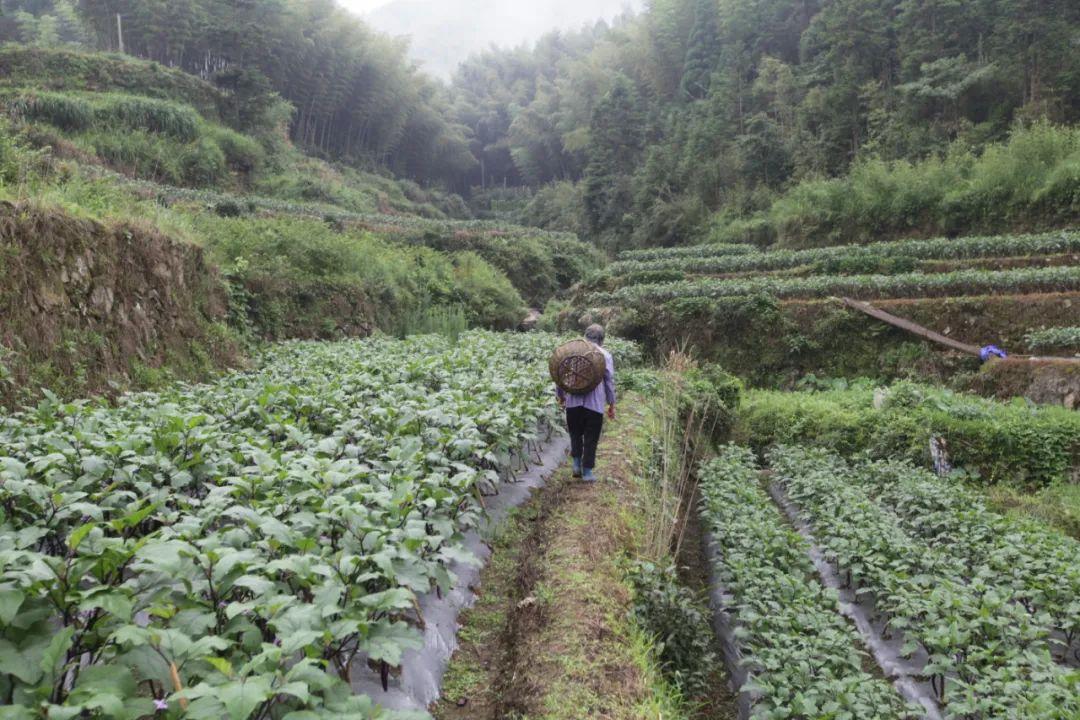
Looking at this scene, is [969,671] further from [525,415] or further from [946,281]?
[946,281]

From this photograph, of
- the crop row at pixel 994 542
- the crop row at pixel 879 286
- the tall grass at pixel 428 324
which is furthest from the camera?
the tall grass at pixel 428 324

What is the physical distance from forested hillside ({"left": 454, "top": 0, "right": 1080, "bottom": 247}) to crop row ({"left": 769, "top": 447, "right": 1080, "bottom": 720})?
21.7m

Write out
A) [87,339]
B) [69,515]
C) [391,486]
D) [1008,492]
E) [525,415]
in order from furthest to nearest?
1. [1008,492]
2. [87,339]
3. [525,415]
4. [391,486]
5. [69,515]

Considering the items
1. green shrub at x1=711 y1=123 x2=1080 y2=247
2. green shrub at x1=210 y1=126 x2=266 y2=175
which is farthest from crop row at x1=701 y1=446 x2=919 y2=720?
green shrub at x1=210 y1=126 x2=266 y2=175

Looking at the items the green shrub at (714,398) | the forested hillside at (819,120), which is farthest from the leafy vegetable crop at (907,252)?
the green shrub at (714,398)

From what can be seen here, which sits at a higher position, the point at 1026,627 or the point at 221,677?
the point at 221,677

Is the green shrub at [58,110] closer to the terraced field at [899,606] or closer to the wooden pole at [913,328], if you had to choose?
the wooden pole at [913,328]

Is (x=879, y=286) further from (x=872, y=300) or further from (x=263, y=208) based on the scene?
(x=263, y=208)

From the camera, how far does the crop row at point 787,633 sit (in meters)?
3.36

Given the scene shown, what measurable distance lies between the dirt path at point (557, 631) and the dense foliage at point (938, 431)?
5.63m

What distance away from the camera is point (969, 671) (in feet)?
12.0

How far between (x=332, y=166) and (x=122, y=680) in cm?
5150

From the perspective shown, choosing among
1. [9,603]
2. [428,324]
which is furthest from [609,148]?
[9,603]

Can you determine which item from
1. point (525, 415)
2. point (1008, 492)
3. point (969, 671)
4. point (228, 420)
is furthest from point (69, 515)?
point (1008, 492)
